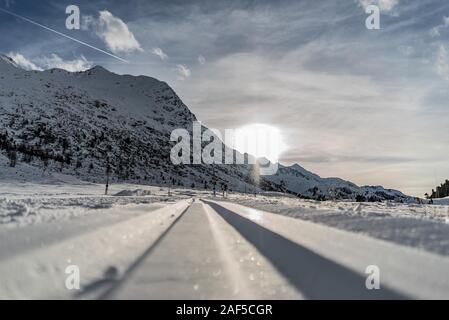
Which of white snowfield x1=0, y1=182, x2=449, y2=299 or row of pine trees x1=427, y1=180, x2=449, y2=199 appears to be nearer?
white snowfield x1=0, y1=182, x2=449, y2=299

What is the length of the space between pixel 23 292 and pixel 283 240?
17.4ft

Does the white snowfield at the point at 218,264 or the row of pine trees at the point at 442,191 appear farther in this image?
the row of pine trees at the point at 442,191

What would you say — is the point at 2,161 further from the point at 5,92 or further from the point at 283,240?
the point at 5,92

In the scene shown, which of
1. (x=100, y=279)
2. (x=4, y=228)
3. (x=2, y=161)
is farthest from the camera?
(x=2, y=161)

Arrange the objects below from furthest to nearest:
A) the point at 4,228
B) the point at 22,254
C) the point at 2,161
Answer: the point at 2,161 → the point at 4,228 → the point at 22,254

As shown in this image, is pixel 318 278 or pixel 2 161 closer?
pixel 318 278

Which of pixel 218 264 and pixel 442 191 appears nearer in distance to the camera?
pixel 218 264

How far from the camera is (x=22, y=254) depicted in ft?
13.7

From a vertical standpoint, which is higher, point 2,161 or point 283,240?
point 2,161
